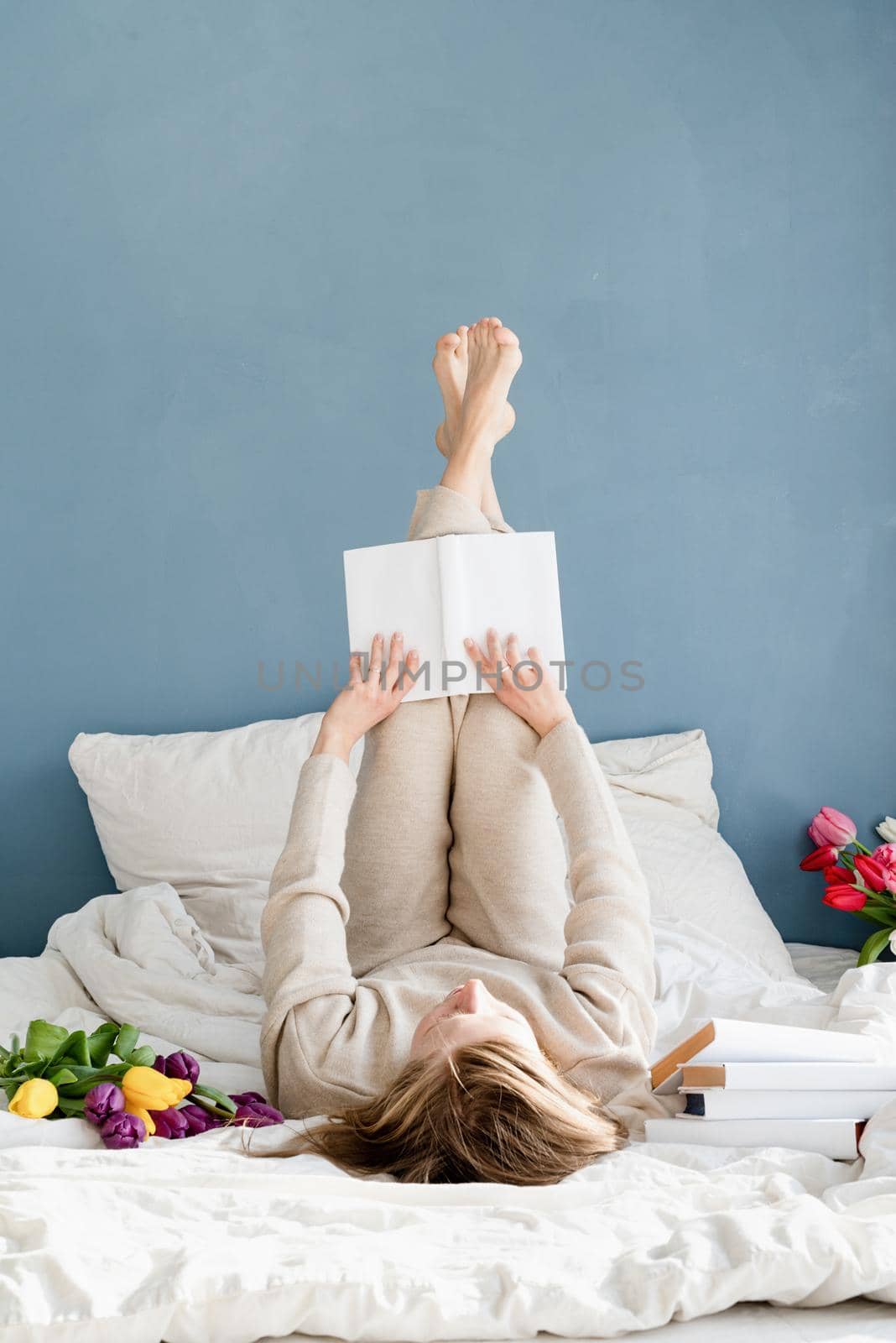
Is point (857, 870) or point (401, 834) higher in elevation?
point (401, 834)

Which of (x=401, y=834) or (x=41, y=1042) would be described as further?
(x=401, y=834)

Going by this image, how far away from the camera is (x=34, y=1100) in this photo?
3.59ft

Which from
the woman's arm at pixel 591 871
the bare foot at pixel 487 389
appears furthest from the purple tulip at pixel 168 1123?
the bare foot at pixel 487 389

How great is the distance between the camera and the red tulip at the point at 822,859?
7.73 ft

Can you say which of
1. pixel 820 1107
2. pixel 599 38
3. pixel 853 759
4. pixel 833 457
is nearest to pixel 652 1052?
pixel 820 1107

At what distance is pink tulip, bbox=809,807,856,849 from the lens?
2.37 meters

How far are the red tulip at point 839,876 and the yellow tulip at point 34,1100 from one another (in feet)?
5.25

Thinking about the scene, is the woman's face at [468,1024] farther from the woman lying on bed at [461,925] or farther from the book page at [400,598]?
the book page at [400,598]

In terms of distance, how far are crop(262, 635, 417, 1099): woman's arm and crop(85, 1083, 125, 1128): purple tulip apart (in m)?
0.21

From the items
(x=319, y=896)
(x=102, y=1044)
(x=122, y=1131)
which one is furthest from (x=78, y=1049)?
(x=319, y=896)

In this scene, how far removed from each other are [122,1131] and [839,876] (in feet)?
5.20

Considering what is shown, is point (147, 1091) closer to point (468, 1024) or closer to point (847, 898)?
point (468, 1024)

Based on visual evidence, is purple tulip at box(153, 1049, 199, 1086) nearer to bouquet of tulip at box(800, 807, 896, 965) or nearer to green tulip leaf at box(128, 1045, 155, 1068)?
green tulip leaf at box(128, 1045, 155, 1068)

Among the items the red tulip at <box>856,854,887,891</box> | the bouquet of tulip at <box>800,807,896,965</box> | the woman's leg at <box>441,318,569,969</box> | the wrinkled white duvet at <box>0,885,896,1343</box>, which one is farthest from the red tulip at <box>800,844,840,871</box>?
the wrinkled white duvet at <box>0,885,896,1343</box>
